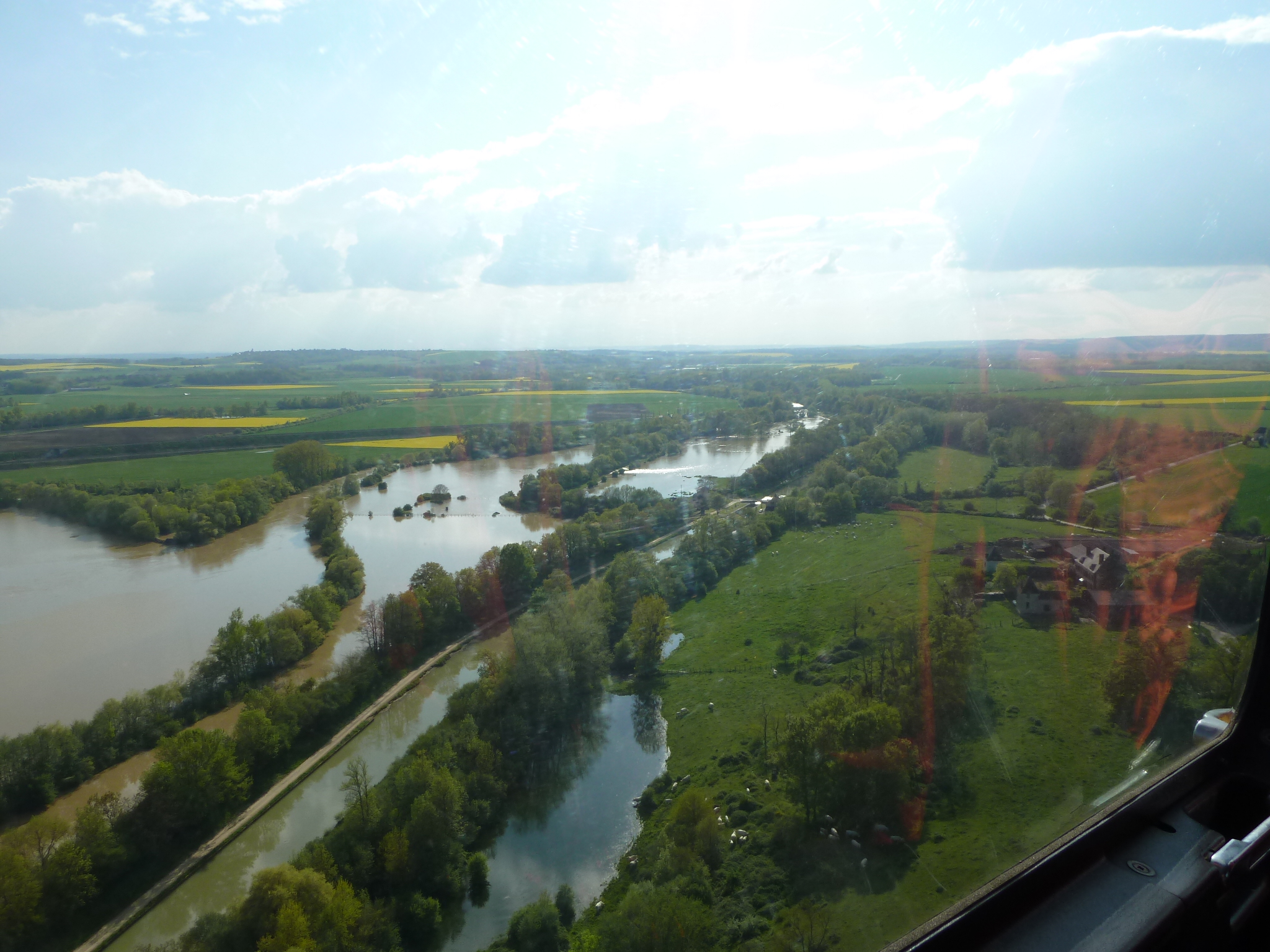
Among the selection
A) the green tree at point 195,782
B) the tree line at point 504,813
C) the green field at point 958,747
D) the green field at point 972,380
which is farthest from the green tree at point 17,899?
the green field at point 972,380

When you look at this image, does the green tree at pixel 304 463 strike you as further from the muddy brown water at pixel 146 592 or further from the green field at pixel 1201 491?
the green field at pixel 1201 491

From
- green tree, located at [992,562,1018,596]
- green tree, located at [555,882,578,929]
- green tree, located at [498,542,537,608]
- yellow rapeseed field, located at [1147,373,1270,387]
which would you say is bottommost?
green tree, located at [555,882,578,929]

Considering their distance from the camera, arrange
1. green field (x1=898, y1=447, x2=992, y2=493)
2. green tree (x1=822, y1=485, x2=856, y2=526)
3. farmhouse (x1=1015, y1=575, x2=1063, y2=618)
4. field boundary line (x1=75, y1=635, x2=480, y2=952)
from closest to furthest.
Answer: field boundary line (x1=75, y1=635, x2=480, y2=952)
farmhouse (x1=1015, y1=575, x2=1063, y2=618)
green field (x1=898, y1=447, x2=992, y2=493)
green tree (x1=822, y1=485, x2=856, y2=526)

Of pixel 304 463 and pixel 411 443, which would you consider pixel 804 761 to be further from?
pixel 411 443

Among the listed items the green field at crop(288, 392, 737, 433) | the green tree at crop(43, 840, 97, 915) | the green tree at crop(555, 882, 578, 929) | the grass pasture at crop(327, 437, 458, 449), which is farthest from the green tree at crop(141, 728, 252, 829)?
the grass pasture at crop(327, 437, 458, 449)

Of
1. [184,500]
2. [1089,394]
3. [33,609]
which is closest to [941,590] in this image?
[1089,394]

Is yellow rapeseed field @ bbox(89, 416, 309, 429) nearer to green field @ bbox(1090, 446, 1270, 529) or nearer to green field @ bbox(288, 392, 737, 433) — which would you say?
green field @ bbox(288, 392, 737, 433)

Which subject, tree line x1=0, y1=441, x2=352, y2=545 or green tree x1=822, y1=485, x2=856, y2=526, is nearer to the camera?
tree line x1=0, y1=441, x2=352, y2=545
